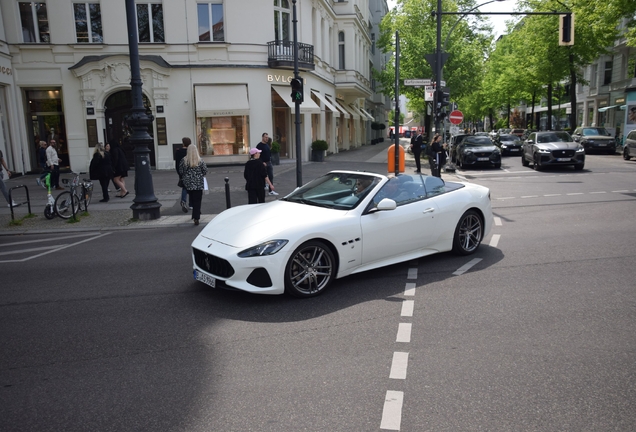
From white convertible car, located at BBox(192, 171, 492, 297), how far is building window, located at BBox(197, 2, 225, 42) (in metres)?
20.7

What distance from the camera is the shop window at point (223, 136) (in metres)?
26.4

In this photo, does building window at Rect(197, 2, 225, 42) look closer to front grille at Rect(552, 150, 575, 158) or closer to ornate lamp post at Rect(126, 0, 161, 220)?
ornate lamp post at Rect(126, 0, 161, 220)

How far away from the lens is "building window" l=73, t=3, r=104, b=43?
2520 centimetres

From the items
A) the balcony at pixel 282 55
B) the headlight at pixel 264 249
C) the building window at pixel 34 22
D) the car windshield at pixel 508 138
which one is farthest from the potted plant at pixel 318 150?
the headlight at pixel 264 249

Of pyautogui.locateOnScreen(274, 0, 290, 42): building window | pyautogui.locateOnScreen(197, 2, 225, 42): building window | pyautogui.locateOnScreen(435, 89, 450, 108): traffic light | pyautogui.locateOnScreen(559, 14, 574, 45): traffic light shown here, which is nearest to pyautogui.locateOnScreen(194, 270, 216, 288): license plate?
pyautogui.locateOnScreen(559, 14, 574, 45): traffic light

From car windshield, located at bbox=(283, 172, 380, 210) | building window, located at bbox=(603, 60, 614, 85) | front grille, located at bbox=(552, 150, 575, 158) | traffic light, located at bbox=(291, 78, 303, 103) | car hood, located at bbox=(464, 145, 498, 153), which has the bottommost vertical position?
front grille, located at bbox=(552, 150, 575, 158)

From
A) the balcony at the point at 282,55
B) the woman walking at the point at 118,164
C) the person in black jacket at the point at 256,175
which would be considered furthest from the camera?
the balcony at the point at 282,55

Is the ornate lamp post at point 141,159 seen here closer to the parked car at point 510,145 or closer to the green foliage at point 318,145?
the green foliage at point 318,145

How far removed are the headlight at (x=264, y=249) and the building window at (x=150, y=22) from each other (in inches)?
900

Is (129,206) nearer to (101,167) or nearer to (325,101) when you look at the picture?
(101,167)

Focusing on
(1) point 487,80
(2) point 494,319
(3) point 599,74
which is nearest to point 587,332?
(2) point 494,319

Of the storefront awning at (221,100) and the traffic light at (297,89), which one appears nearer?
the traffic light at (297,89)

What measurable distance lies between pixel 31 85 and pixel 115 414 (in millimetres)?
25736

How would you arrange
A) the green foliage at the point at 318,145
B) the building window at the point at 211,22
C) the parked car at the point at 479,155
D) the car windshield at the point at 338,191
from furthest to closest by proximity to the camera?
the green foliage at the point at 318,145 → the building window at the point at 211,22 → the parked car at the point at 479,155 → the car windshield at the point at 338,191
